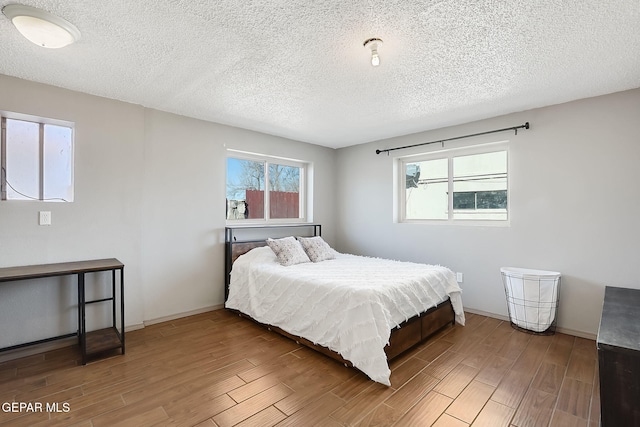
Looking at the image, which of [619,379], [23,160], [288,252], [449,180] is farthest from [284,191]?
[619,379]

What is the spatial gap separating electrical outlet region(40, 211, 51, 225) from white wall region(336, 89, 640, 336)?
4109 millimetres

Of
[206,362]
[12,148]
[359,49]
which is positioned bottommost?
[206,362]

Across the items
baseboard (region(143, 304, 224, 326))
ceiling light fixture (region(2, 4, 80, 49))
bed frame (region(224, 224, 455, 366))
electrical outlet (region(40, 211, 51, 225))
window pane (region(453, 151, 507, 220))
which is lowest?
baseboard (region(143, 304, 224, 326))

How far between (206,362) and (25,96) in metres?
2.71

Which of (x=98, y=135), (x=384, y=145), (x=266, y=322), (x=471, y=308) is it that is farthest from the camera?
(x=384, y=145)

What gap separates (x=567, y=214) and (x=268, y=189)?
3601 mm

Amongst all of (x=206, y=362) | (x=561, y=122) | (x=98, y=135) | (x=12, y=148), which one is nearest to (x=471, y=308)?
(x=561, y=122)

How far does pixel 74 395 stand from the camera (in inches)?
77.1

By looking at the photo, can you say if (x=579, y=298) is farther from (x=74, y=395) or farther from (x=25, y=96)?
(x=25, y=96)

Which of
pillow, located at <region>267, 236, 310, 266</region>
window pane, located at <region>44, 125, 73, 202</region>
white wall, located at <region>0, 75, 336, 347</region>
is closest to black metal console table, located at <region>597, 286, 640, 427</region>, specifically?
pillow, located at <region>267, 236, 310, 266</region>

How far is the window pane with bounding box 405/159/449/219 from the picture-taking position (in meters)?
4.01

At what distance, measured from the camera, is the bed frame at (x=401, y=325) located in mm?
2426

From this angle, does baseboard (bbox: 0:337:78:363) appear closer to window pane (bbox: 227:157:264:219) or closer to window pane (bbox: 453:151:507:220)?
window pane (bbox: 227:157:264:219)

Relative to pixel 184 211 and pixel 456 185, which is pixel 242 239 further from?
pixel 456 185
